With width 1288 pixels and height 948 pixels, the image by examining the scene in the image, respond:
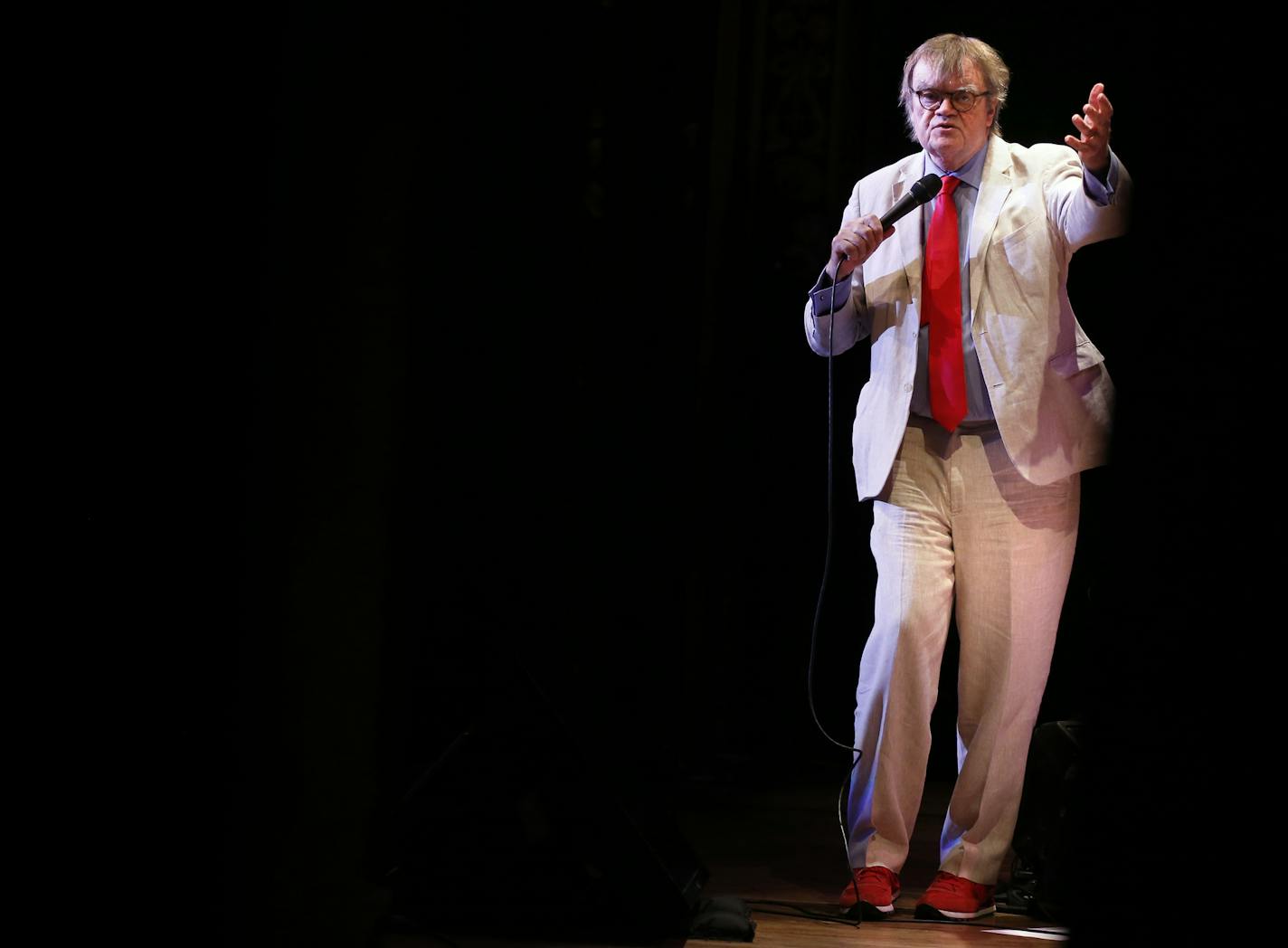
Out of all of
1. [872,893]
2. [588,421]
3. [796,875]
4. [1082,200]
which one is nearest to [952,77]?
[1082,200]

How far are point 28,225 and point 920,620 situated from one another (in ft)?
5.77

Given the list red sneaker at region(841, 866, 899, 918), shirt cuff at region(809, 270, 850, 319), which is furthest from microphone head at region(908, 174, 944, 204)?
red sneaker at region(841, 866, 899, 918)

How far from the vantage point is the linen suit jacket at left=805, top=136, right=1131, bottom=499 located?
8.31 feet


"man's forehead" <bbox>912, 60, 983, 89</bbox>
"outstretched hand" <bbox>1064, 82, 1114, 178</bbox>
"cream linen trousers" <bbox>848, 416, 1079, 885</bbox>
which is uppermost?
"man's forehead" <bbox>912, 60, 983, 89</bbox>

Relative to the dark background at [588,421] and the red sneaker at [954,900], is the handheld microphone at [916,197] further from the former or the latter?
the red sneaker at [954,900]

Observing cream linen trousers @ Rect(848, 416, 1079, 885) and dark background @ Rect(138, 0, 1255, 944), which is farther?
cream linen trousers @ Rect(848, 416, 1079, 885)

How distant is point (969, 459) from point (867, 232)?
508 millimetres

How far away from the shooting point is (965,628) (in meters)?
2.63

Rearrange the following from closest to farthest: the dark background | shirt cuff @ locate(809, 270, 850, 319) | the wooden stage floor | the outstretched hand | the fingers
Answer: the dark background < the outstretched hand < the wooden stage floor < the fingers < shirt cuff @ locate(809, 270, 850, 319)

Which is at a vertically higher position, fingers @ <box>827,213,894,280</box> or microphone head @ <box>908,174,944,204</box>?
microphone head @ <box>908,174,944,204</box>

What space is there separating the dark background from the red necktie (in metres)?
0.60

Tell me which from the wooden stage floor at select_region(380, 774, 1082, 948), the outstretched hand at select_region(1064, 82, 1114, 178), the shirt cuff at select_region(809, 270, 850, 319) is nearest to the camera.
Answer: the outstretched hand at select_region(1064, 82, 1114, 178)

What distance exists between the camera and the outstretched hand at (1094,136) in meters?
2.29

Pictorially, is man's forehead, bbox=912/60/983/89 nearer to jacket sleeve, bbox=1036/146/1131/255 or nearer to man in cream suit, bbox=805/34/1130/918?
man in cream suit, bbox=805/34/1130/918
